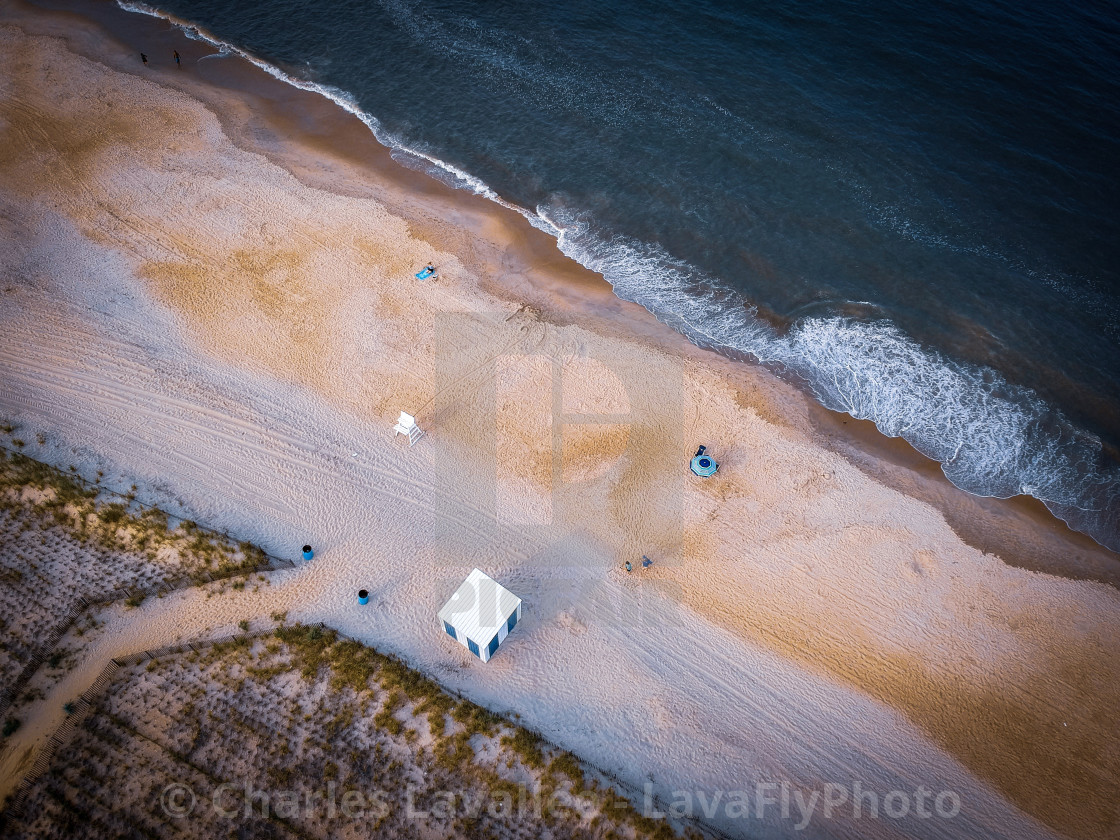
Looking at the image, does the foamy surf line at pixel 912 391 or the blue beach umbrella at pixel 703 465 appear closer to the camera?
the blue beach umbrella at pixel 703 465

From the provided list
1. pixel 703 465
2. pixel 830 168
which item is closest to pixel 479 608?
pixel 703 465

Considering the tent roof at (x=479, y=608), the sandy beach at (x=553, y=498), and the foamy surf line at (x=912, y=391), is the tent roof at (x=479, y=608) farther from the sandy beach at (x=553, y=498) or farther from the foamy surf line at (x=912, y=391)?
the foamy surf line at (x=912, y=391)

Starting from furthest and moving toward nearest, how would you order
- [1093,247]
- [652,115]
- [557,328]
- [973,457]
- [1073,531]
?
[652,115], [1093,247], [557,328], [973,457], [1073,531]

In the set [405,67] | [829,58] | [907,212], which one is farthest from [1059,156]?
[405,67]

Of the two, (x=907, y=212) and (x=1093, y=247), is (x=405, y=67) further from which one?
(x=1093, y=247)

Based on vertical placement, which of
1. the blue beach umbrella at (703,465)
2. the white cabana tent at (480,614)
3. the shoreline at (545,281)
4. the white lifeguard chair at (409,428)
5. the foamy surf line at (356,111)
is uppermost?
the foamy surf line at (356,111)

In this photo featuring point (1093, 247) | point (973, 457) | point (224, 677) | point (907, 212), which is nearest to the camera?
point (224, 677)

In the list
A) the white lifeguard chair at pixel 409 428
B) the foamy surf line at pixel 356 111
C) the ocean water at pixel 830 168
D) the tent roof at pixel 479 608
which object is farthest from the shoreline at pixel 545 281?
the tent roof at pixel 479 608
